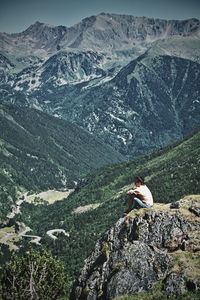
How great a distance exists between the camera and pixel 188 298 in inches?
3078

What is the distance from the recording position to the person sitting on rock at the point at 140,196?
94875mm

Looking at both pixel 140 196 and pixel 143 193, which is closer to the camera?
pixel 143 193

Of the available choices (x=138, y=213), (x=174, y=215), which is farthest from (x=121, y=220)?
(x=174, y=215)

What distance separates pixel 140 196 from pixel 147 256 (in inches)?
468

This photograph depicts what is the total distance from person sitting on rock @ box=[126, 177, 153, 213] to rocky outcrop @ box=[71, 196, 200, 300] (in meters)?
1.33

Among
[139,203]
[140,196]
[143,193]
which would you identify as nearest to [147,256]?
[139,203]

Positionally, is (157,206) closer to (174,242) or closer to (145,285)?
(174,242)

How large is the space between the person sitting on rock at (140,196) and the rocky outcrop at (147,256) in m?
1.33

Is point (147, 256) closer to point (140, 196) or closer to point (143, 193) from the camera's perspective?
point (140, 196)

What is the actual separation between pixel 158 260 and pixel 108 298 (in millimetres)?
11179

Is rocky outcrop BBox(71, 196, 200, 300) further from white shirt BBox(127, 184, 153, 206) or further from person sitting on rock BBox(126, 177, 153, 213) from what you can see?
white shirt BBox(127, 184, 153, 206)

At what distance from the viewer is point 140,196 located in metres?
97.4

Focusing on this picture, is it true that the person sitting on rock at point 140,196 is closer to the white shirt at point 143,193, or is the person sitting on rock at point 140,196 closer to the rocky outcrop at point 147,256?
the white shirt at point 143,193

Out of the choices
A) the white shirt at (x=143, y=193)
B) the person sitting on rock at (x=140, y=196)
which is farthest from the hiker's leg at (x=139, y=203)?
the white shirt at (x=143, y=193)
